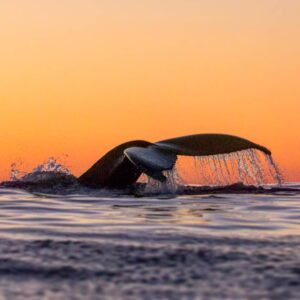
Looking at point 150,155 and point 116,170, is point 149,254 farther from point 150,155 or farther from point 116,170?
Answer: point 116,170

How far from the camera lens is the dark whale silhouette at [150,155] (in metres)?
15.8

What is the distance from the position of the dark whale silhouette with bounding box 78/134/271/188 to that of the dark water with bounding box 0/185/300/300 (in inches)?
Result: 171

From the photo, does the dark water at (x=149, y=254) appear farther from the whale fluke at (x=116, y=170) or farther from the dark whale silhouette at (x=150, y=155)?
the whale fluke at (x=116, y=170)

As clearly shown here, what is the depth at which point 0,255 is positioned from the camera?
6043 mm

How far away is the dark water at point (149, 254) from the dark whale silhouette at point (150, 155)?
14.3 ft

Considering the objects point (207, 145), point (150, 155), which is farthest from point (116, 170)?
point (207, 145)

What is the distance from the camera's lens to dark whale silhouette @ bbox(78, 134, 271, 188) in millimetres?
15756

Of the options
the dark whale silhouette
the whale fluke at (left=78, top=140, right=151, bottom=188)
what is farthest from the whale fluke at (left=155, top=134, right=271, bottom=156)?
the whale fluke at (left=78, top=140, right=151, bottom=188)

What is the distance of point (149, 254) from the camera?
6094 mm

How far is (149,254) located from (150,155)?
10.1 meters

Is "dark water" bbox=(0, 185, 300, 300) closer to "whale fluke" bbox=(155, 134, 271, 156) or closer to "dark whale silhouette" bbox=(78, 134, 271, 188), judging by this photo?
"dark whale silhouette" bbox=(78, 134, 271, 188)

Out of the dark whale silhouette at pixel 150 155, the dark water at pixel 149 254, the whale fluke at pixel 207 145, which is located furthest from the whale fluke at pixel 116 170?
the dark water at pixel 149 254

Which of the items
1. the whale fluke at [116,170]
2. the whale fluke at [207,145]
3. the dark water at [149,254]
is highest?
the whale fluke at [207,145]

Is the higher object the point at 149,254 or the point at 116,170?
the point at 116,170
